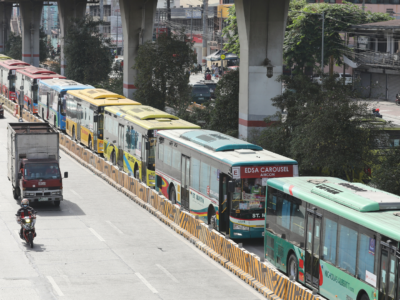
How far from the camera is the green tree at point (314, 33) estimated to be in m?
78.3

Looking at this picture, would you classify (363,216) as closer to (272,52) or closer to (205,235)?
(205,235)

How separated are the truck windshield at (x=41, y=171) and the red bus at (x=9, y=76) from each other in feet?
127

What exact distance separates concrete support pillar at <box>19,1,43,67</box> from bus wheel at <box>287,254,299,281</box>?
7660 centimetres

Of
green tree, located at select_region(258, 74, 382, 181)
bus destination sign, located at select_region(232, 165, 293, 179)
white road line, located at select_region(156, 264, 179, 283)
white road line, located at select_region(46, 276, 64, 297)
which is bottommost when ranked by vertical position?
white road line, located at select_region(156, 264, 179, 283)

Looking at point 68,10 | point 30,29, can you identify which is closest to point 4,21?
point 30,29

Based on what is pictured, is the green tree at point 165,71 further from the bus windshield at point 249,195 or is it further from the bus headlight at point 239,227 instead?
the bus headlight at point 239,227

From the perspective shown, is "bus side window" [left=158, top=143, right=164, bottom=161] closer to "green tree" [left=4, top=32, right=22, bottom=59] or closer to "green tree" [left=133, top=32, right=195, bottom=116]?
"green tree" [left=133, top=32, right=195, bottom=116]

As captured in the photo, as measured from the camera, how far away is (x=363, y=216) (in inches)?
615

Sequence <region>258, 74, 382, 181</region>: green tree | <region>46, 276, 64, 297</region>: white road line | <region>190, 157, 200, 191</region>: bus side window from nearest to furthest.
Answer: <region>46, 276, 64, 297</region>: white road line → <region>190, 157, 200, 191</region>: bus side window → <region>258, 74, 382, 181</region>: green tree

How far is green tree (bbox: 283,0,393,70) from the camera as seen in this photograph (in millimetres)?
78312

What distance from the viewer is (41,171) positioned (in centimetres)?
2848

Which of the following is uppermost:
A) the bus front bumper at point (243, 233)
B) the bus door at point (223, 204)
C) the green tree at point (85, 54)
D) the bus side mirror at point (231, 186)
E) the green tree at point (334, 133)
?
the green tree at point (85, 54)

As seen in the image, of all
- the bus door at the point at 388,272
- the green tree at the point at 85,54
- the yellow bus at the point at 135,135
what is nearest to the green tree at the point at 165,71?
the yellow bus at the point at 135,135

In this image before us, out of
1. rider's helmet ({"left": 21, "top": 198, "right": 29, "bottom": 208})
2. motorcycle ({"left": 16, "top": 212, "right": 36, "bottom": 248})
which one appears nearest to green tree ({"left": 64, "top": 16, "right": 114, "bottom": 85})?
rider's helmet ({"left": 21, "top": 198, "right": 29, "bottom": 208})
